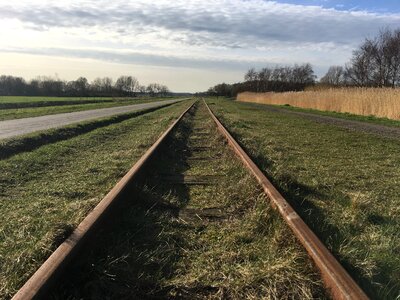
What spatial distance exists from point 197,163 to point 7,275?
4.71 metres

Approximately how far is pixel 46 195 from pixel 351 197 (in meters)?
3.68

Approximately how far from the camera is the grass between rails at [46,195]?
3008 mm

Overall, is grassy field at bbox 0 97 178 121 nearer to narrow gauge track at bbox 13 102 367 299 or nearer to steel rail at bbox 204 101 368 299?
narrow gauge track at bbox 13 102 367 299

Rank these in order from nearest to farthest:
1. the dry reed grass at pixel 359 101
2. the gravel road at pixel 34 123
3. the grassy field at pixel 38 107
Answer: the gravel road at pixel 34 123
the dry reed grass at pixel 359 101
the grassy field at pixel 38 107

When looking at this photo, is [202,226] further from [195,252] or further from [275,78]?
[275,78]

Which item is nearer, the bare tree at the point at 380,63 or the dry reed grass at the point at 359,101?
the dry reed grass at the point at 359,101

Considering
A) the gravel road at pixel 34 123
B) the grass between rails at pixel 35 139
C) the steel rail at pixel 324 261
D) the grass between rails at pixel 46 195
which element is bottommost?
the gravel road at pixel 34 123

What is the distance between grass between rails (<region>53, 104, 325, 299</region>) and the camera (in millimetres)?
2605

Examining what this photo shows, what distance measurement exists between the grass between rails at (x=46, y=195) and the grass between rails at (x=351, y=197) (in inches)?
84.0

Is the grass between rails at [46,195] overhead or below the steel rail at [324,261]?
A: below

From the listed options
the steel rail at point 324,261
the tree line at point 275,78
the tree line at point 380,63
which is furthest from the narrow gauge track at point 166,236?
the tree line at point 275,78

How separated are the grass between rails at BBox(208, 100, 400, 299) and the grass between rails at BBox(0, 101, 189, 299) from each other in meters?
2.13

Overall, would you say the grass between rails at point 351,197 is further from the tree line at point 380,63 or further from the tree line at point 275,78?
the tree line at point 275,78

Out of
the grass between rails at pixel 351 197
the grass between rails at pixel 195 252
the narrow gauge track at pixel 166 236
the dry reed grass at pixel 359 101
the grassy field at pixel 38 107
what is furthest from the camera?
the grassy field at pixel 38 107
